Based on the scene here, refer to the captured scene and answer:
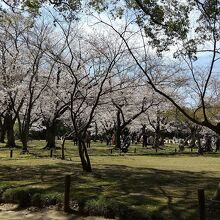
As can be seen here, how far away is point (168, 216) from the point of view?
12031 mm

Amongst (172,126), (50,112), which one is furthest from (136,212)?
(172,126)

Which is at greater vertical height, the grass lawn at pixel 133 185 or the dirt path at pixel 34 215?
the grass lawn at pixel 133 185

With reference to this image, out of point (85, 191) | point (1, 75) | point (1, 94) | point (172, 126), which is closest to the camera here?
point (85, 191)

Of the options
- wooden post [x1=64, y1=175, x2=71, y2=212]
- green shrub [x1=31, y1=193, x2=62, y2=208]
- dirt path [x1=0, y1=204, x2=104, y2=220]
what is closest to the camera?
dirt path [x1=0, y1=204, x2=104, y2=220]

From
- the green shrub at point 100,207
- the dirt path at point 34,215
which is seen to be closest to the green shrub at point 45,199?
the dirt path at point 34,215

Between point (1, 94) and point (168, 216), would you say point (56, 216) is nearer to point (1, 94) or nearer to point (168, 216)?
point (168, 216)

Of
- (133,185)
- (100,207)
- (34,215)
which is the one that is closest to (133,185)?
(133,185)

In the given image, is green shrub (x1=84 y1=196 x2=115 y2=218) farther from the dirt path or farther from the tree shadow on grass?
the tree shadow on grass

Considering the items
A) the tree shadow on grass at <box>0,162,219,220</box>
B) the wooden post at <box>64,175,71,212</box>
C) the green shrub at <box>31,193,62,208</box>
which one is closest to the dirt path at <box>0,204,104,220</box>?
the wooden post at <box>64,175,71,212</box>

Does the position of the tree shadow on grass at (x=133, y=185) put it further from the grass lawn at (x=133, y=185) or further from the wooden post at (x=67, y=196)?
the wooden post at (x=67, y=196)

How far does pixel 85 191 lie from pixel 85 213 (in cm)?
218

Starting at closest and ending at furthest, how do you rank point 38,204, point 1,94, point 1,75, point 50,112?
point 38,204 < point 1,75 < point 1,94 < point 50,112

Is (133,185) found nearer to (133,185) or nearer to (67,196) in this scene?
(133,185)

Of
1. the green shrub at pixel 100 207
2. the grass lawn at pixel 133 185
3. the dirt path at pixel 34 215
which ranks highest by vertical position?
the grass lawn at pixel 133 185
